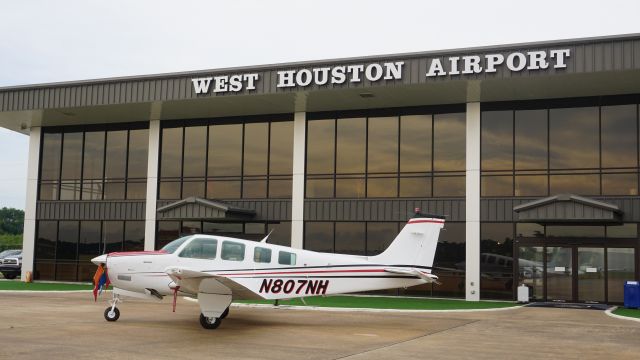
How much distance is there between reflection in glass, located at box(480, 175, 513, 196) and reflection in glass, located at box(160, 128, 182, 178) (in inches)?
467

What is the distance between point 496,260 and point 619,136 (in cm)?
552

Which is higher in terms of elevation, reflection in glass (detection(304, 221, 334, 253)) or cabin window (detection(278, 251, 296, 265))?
reflection in glass (detection(304, 221, 334, 253))

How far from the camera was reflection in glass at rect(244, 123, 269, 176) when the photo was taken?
25859 millimetres

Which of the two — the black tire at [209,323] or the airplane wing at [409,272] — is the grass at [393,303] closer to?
the airplane wing at [409,272]

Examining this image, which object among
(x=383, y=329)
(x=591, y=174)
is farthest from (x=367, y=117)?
(x=383, y=329)

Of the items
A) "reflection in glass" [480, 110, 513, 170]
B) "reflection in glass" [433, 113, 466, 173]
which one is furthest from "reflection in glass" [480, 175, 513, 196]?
"reflection in glass" [433, 113, 466, 173]

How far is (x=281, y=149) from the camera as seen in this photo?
25.7 m

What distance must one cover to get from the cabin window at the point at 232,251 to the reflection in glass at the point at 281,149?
33.9ft

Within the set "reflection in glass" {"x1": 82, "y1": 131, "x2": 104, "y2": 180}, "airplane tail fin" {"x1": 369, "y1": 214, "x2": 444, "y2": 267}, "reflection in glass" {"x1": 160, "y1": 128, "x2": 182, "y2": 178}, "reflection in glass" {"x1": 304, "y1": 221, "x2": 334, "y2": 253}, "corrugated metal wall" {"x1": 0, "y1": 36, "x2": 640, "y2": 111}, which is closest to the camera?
"airplane tail fin" {"x1": 369, "y1": 214, "x2": 444, "y2": 267}

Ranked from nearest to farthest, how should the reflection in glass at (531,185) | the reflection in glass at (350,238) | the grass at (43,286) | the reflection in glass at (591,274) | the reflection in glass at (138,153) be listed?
the reflection in glass at (591,274), the reflection in glass at (531,185), the reflection in glass at (350,238), the grass at (43,286), the reflection in glass at (138,153)

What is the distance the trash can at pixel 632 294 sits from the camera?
65.3 feet

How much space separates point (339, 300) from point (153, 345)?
1072 cm

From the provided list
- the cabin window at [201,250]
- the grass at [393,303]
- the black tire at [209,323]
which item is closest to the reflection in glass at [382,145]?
the grass at [393,303]

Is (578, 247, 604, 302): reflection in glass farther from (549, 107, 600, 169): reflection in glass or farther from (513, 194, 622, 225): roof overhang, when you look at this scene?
(549, 107, 600, 169): reflection in glass
